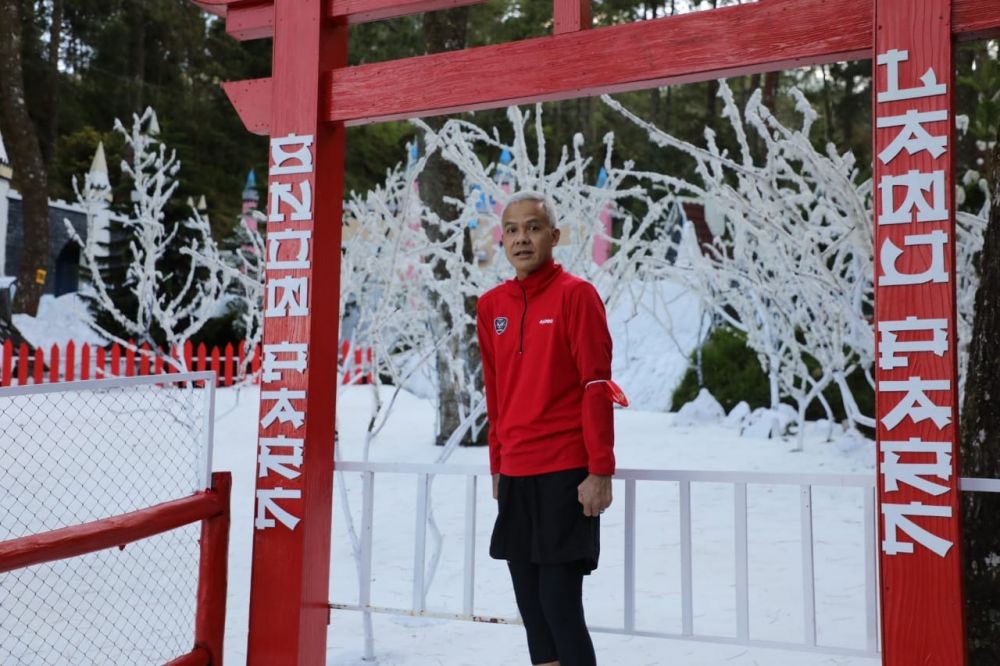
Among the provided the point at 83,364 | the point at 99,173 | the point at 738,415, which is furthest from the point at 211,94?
the point at 738,415

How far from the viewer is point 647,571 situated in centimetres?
498

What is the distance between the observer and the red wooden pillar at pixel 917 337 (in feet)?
7.05

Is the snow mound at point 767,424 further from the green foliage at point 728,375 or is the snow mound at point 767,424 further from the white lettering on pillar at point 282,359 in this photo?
the white lettering on pillar at point 282,359

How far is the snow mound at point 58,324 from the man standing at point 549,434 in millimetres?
11099

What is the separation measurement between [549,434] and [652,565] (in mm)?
3062

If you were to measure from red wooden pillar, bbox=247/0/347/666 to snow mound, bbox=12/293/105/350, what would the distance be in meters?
10.2

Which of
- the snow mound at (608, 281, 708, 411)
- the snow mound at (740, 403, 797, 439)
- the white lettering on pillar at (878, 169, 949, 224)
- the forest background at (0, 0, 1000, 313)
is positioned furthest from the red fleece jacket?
the forest background at (0, 0, 1000, 313)

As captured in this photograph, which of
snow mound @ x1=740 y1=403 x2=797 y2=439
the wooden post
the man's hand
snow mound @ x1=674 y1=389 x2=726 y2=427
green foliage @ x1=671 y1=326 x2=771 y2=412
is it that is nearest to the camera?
the man's hand

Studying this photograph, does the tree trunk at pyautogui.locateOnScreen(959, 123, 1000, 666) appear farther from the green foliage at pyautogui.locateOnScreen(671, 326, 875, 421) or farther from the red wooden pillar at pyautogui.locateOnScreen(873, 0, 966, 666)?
the green foliage at pyautogui.locateOnScreen(671, 326, 875, 421)

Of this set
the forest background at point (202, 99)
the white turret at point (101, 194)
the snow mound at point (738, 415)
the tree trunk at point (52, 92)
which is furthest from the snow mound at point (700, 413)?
the tree trunk at point (52, 92)

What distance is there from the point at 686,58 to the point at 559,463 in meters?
1.23

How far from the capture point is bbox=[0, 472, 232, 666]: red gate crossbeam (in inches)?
96.0

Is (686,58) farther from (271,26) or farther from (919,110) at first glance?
(271,26)

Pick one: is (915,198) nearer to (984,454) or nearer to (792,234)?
(984,454)
